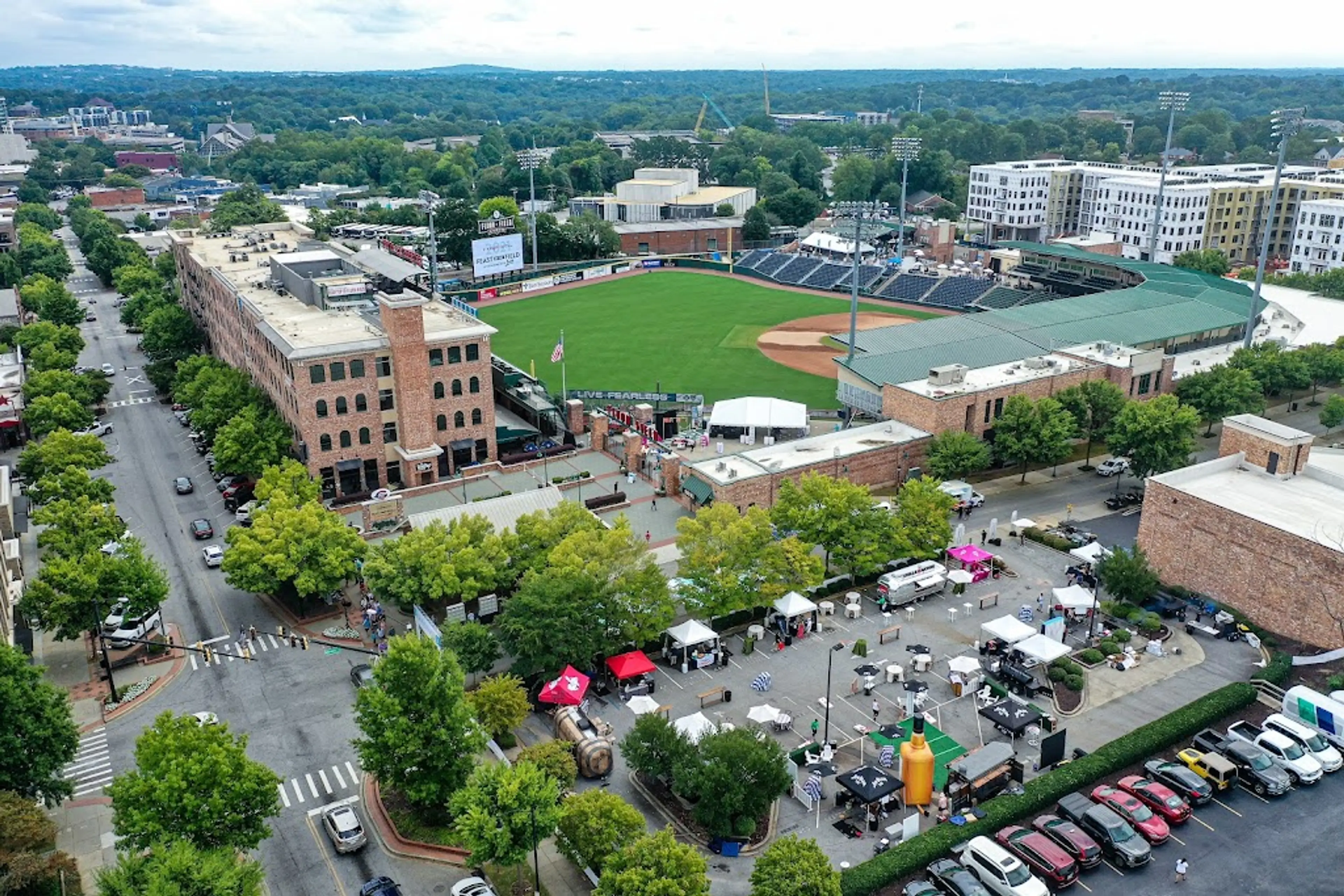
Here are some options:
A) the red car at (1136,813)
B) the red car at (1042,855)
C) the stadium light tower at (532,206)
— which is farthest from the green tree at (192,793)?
the stadium light tower at (532,206)

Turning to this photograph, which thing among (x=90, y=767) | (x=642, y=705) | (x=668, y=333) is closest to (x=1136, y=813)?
(x=642, y=705)

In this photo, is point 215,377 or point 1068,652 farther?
point 215,377

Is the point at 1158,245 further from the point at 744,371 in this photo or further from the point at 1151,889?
the point at 1151,889

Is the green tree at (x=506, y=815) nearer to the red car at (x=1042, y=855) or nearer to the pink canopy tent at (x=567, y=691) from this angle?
the pink canopy tent at (x=567, y=691)

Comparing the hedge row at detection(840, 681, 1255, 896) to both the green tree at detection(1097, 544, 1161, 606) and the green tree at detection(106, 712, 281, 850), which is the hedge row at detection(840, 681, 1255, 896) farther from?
the green tree at detection(106, 712, 281, 850)

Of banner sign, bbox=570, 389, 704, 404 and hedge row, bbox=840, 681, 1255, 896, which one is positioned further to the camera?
banner sign, bbox=570, 389, 704, 404

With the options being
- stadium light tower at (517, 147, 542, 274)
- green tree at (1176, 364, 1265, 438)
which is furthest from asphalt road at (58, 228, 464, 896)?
stadium light tower at (517, 147, 542, 274)

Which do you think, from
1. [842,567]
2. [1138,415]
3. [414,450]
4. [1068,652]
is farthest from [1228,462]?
[414,450]
